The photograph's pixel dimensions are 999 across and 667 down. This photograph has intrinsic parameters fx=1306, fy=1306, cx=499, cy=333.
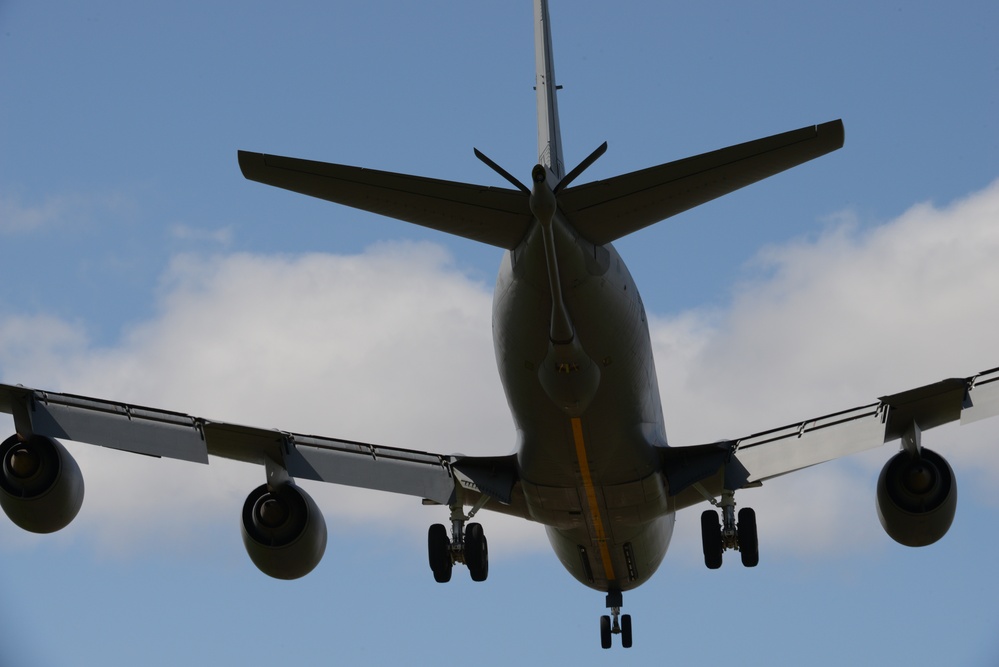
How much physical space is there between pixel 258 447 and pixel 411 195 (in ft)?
20.6

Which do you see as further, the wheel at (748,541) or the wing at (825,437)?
the wheel at (748,541)

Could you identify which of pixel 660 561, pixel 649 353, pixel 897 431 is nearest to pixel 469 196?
pixel 649 353

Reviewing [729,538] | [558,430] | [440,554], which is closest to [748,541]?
[729,538]

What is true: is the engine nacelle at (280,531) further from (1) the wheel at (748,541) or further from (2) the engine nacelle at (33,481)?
(1) the wheel at (748,541)

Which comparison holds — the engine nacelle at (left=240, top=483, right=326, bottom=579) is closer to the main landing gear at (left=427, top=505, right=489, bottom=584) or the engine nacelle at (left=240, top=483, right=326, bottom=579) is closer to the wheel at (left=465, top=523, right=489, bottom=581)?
the main landing gear at (left=427, top=505, right=489, bottom=584)

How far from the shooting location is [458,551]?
67.9 feet

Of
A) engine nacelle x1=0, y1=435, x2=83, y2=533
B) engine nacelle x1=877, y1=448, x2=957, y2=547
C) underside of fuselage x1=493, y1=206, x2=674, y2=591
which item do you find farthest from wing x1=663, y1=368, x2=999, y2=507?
engine nacelle x1=0, y1=435, x2=83, y2=533

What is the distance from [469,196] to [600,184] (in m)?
1.62

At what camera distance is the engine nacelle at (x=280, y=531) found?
20234 mm

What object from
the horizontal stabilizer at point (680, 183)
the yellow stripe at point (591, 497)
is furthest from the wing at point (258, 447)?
the horizontal stabilizer at point (680, 183)

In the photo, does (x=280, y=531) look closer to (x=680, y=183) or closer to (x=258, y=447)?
(x=258, y=447)

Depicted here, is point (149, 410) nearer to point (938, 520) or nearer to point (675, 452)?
point (675, 452)

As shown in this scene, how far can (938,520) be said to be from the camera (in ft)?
62.3

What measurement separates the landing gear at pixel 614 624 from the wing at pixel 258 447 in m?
3.59
